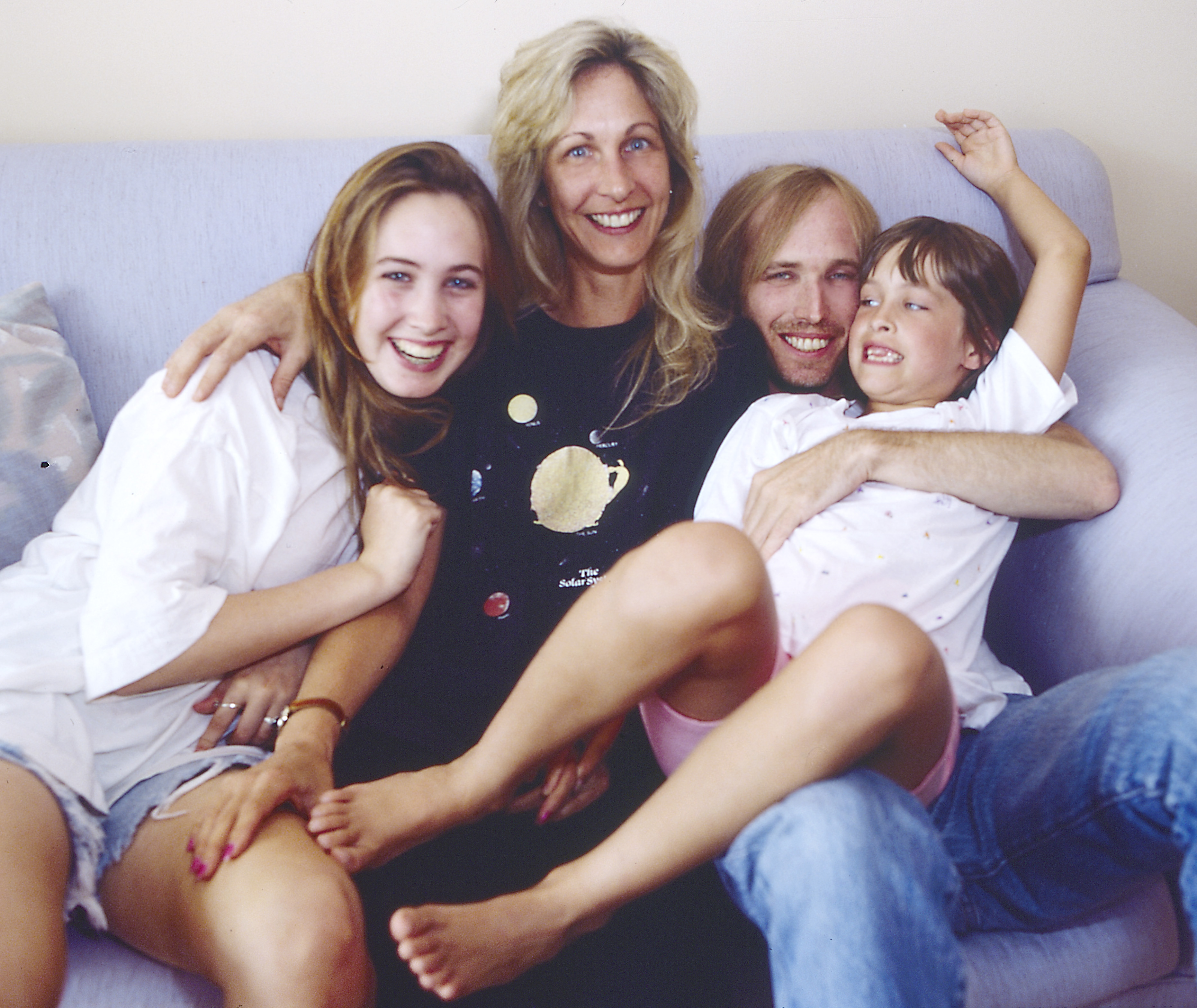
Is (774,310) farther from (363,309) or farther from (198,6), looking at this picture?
(198,6)

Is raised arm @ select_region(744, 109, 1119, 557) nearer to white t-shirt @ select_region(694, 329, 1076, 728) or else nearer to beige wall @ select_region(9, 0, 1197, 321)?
white t-shirt @ select_region(694, 329, 1076, 728)

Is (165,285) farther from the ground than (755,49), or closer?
closer

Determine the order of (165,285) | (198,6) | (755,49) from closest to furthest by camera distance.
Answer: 1. (165,285)
2. (198,6)
3. (755,49)

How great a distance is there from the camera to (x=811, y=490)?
3.43ft

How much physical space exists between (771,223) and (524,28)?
553 millimetres

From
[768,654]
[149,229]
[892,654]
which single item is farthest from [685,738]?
[149,229]

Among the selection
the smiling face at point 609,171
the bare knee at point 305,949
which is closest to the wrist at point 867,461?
the smiling face at point 609,171

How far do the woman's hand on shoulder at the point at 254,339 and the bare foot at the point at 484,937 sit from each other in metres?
0.59

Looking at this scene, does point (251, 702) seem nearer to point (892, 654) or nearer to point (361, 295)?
point (361, 295)

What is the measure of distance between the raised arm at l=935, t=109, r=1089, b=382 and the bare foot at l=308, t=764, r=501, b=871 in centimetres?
88

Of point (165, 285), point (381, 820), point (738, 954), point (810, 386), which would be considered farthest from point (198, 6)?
point (738, 954)

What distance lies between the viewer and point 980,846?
87 centimetres

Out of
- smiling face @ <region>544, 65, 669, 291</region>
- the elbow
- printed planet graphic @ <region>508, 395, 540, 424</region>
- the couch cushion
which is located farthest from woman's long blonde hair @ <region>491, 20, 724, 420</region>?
the couch cushion

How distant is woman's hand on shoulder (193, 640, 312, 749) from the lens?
96cm
